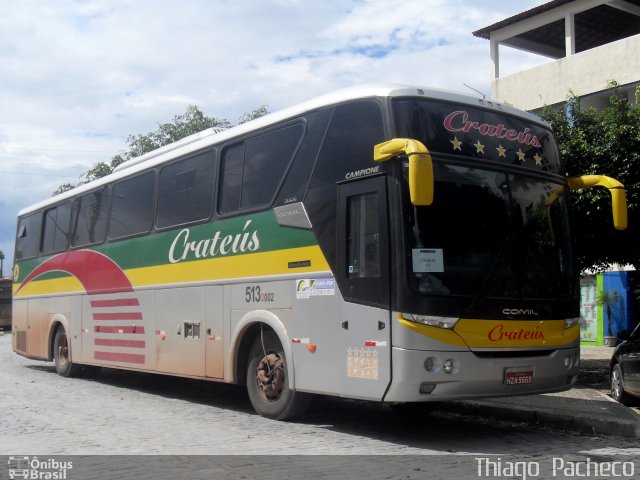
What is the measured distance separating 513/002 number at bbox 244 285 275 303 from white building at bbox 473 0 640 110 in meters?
15.4

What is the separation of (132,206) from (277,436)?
5885mm

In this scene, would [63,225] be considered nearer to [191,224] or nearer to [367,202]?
[191,224]

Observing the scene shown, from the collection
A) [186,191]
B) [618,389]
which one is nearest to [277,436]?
[186,191]

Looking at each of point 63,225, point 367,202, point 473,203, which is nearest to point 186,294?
A: point 367,202

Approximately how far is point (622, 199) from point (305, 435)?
4.49 metres

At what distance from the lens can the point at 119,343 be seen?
12859 mm

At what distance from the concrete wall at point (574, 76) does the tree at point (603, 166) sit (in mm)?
9573

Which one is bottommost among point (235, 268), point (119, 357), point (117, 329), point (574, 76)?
point (119, 357)

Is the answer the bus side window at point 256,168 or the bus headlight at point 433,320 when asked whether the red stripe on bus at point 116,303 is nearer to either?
the bus side window at point 256,168

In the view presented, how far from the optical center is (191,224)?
10828 mm

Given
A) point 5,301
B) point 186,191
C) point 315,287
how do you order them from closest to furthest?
point 315,287 → point 186,191 → point 5,301

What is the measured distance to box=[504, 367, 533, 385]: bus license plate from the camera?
7.75 meters

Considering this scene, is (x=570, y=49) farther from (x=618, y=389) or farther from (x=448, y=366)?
(x=448, y=366)

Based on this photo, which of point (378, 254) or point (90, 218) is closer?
point (378, 254)
